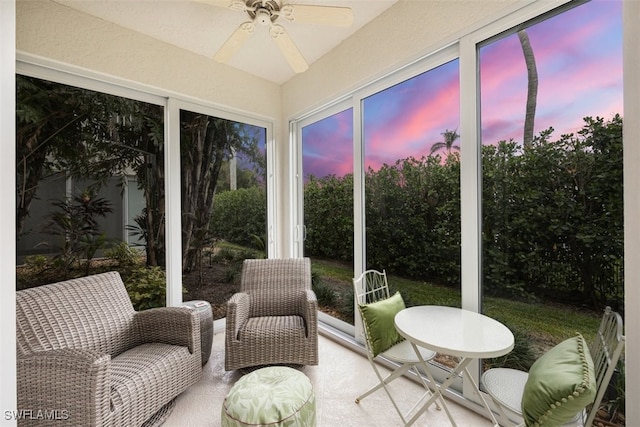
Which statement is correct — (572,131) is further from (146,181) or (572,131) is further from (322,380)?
(146,181)

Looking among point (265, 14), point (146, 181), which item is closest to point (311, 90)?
point (265, 14)

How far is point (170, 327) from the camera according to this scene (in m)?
1.99

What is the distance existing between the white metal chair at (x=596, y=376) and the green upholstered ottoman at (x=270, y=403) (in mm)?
966

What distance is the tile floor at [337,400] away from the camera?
176 cm

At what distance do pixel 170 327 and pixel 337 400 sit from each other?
130 cm

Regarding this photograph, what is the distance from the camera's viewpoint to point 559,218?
1605 millimetres

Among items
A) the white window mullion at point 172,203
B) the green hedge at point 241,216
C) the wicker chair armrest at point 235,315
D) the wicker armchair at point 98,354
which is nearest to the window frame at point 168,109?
the white window mullion at point 172,203

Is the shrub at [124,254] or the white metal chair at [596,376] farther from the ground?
the shrub at [124,254]

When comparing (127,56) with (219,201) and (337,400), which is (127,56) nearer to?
(219,201)

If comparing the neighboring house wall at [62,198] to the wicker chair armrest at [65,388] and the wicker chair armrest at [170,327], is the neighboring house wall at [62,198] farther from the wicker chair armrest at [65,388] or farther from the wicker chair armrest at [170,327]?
the wicker chair armrest at [65,388]

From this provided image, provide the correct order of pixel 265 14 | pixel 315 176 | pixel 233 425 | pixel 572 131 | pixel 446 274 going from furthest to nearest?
pixel 315 176, pixel 446 274, pixel 265 14, pixel 572 131, pixel 233 425

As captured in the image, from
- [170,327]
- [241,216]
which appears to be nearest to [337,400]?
[170,327]

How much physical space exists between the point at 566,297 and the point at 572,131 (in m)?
0.94
